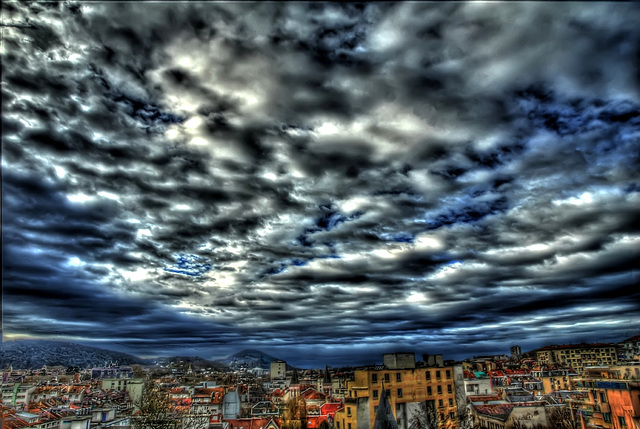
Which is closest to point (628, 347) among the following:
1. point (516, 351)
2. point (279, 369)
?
point (516, 351)

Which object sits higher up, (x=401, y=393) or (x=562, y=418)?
(x=401, y=393)

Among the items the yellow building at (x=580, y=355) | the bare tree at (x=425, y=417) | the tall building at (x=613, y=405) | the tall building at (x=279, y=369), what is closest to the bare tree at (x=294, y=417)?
the bare tree at (x=425, y=417)

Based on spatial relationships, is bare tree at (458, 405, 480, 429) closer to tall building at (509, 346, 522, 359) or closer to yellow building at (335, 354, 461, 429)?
yellow building at (335, 354, 461, 429)

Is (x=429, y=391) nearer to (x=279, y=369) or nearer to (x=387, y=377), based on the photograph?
(x=387, y=377)

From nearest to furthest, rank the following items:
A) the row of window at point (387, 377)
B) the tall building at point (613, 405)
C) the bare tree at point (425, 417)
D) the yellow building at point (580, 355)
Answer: the tall building at point (613, 405)
the bare tree at point (425, 417)
the row of window at point (387, 377)
the yellow building at point (580, 355)

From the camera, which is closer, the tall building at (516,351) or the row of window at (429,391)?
the row of window at (429,391)

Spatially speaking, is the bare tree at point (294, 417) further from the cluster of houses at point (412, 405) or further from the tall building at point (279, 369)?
the tall building at point (279, 369)

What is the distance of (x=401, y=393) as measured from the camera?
43875 millimetres

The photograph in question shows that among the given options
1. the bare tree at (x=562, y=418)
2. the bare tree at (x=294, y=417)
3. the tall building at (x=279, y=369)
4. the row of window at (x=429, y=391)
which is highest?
the row of window at (x=429, y=391)

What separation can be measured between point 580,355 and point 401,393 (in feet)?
290

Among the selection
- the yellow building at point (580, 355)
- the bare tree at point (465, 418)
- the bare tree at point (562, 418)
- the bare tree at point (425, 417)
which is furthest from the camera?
the yellow building at point (580, 355)

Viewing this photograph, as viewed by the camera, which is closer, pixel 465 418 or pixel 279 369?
pixel 465 418

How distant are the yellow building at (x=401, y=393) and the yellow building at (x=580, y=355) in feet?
227

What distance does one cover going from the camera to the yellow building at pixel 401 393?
41.5 m
